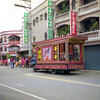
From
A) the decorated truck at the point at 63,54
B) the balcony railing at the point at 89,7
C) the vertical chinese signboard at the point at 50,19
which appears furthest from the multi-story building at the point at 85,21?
the decorated truck at the point at 63,54

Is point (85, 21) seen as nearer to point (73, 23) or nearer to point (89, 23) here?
point (89, 23)

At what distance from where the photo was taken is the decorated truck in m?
15.1

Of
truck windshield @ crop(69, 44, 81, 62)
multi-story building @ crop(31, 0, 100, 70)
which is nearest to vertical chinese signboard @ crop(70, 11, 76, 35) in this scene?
multi-story building @ crop(31, 0, 100, 70)

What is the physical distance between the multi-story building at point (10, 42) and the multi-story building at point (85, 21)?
3639 centimetres

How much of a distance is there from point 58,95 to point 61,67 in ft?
26.6

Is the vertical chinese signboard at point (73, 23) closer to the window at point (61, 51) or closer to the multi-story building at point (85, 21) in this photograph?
the multi-story building at point (85, 21)

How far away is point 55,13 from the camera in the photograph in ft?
91.1

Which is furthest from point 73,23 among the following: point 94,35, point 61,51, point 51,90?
point 51,90

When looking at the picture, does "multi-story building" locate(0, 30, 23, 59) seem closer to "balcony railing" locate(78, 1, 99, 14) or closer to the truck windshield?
"balcony railing" locate(78, 1, 99, 14)

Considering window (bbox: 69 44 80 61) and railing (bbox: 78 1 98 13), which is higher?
railing (bbox: 78 1 98 13)

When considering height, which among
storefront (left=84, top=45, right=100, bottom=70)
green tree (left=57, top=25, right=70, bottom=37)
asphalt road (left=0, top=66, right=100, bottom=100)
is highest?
green tree (left=57, top=25, right=70, bottom=37)

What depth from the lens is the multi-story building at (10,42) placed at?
6544 centimetres

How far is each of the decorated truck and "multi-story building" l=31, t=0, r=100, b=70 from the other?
351 centimetres

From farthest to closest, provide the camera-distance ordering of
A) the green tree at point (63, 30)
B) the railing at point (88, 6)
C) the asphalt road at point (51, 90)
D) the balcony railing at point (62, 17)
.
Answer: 1. the balcony railing at point (62, 17)
2. the green tree at point (63, 30)
3. the railing at point (88, 6)
4. the asphalt road at point (51, 90)
